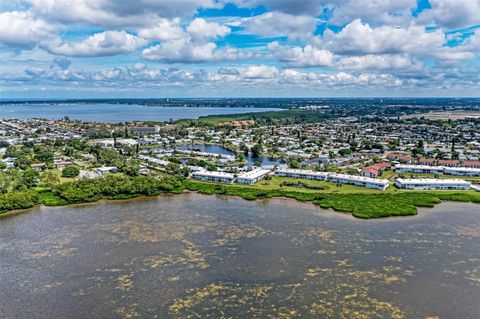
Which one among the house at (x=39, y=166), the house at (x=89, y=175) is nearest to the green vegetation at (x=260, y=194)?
the house at (x=89, y=175)

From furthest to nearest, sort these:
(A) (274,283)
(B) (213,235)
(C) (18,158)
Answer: (C) (18,158), (B) (213,235), (A) (274,283)

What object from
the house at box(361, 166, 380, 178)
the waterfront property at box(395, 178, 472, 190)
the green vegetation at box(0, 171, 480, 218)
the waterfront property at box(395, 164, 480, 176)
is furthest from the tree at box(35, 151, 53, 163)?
the waterfront property at box(395, 164, 480, 176)

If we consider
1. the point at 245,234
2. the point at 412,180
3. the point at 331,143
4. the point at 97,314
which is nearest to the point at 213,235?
the point at 245,234

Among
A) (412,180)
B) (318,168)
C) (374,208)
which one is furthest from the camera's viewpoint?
(318,168)

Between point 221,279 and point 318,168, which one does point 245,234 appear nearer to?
point 221,279

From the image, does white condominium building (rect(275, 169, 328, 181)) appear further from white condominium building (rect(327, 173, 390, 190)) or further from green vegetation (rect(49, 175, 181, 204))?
green vegetation (rect(49, 175, 181, 204))

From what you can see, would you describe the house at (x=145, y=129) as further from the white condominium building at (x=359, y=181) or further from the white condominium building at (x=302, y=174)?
the white condominium building at (x=359, y=181)

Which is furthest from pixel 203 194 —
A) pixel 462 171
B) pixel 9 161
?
pixel 9 161
